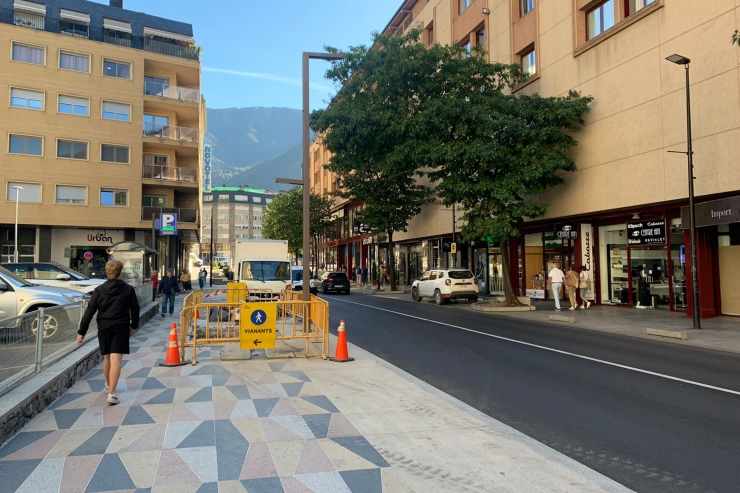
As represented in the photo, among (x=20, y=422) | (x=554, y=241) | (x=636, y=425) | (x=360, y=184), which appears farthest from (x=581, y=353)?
(x=360, y=184)

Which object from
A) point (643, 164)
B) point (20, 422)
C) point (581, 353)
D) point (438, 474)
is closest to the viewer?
point (438, 474)

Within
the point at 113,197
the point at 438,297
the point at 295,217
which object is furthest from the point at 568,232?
the point at 295,217

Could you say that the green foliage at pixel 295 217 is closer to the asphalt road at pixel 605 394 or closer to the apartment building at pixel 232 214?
the asphalt road at pixel 605 394

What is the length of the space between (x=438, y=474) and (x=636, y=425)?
2.71 m

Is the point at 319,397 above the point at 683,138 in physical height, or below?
below

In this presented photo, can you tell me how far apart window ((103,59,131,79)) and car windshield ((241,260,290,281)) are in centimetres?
1962

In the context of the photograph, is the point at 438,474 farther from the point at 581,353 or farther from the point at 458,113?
the point at 458,113

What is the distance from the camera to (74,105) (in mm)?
30469

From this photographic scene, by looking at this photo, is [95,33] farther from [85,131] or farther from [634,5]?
[634,5]

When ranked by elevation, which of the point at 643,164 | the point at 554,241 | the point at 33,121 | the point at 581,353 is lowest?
the point at 581,353

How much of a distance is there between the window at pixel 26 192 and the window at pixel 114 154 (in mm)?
3949

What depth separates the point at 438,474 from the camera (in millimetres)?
3988

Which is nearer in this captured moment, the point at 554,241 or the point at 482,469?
the point at 482,469

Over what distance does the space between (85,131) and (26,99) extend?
347 cm
